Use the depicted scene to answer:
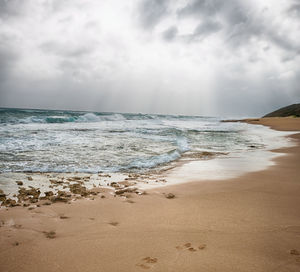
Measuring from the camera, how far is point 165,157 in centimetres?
752

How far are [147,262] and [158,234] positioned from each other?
1.60 feet

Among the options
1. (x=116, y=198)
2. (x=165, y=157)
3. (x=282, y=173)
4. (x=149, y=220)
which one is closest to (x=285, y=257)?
(x=149, y=220)

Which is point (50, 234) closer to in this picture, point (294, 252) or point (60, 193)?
point (60, 193)

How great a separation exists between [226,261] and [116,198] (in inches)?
82.4

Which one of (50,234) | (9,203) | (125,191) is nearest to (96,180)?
(125,191)

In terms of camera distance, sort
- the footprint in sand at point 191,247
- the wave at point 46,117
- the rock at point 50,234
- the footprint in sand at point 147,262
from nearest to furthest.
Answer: the footprint in sand at point 147,262 → the footprint in sand at point 191,247 → the rock at point 50,234 → the wave at point 46,117

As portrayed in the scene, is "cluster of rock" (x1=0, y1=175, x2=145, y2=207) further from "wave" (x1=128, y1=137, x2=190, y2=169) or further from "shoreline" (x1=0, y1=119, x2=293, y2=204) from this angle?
"wave" (x1=128, y1=137, x2=190, y2=169)

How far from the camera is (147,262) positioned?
1.90m

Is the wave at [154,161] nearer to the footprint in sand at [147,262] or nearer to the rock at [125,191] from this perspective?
the rock at [125,191]

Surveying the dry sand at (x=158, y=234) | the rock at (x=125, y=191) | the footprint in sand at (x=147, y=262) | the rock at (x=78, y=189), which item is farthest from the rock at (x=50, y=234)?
the rock at (x=125, y=191)

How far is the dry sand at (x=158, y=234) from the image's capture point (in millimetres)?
1886

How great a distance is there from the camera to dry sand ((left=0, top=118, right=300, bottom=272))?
6.19ft

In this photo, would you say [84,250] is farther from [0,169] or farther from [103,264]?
[0,169]

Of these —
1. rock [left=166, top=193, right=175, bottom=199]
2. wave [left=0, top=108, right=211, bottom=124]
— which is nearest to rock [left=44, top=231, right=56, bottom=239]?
rock [left=166, top=193, right=175, bottom=199]
